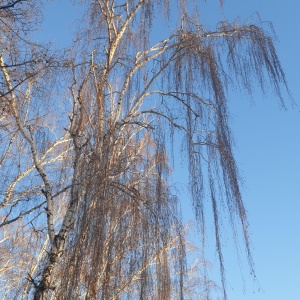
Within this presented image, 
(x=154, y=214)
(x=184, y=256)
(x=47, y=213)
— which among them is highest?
(x=47, y=213)

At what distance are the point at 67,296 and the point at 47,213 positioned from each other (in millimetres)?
1362

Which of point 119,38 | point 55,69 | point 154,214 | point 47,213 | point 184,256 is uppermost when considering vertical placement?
point 119,38

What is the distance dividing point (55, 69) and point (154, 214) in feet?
6.42

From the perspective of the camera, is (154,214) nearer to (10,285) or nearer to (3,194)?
(3,194)

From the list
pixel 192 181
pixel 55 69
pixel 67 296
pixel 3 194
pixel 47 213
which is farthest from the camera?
pixel 3 194

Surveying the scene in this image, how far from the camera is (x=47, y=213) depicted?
447 cm

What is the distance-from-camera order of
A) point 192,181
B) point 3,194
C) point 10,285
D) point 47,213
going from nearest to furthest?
point 192,181, point 47,213, point 3,194, point 10,285

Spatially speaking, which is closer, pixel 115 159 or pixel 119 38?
pixel 115 159

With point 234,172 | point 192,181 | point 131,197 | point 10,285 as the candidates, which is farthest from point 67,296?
point 10,285

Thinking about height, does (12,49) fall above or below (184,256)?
above

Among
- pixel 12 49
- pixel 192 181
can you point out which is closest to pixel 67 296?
pixel 192 181

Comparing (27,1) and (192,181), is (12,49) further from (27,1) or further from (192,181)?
(192,181)

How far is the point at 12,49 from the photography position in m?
4.61

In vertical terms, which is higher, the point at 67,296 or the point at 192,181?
the point at 192,181
